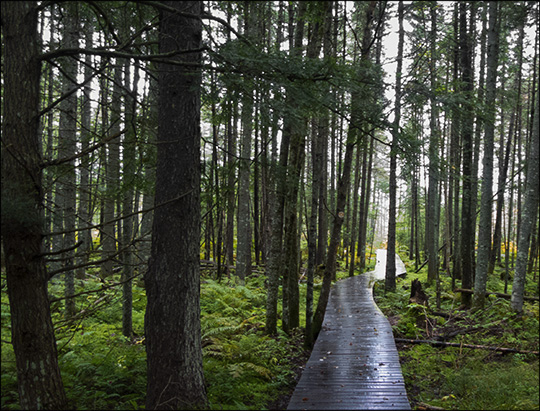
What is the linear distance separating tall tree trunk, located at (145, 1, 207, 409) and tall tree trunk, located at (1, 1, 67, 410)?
1.24 metres

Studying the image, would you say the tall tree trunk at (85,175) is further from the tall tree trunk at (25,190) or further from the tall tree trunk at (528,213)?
the tall tree trunk at (528,213)

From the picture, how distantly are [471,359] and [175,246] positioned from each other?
618 cm

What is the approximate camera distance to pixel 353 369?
6.83 m

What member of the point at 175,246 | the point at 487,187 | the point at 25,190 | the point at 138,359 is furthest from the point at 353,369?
the point at 487,187

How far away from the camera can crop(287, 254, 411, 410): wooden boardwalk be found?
554 centimetres

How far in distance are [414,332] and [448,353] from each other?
6.26 feet

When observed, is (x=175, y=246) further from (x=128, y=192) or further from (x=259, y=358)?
(x=259, y=358)

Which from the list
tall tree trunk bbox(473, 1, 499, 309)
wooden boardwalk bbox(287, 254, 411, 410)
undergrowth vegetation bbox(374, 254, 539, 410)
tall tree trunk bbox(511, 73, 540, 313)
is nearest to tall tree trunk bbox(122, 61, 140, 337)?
wooden boardwalk bbox(287, 254, 411, 410)

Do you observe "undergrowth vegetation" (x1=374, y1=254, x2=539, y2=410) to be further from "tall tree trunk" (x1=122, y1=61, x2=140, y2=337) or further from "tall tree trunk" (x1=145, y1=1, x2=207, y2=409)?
"tall tree trunk" (x1=122, y1=61, x2=140, y2=337)

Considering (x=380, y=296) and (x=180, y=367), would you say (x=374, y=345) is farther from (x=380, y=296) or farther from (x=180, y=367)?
(x=380, y=296)

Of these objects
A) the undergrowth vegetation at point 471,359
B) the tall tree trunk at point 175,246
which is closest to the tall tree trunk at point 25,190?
the tall tree trunk at point 175,246

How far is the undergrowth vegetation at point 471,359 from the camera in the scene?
18.2ft

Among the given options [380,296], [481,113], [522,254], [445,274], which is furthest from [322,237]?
[481,113]

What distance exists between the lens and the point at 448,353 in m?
8.15
